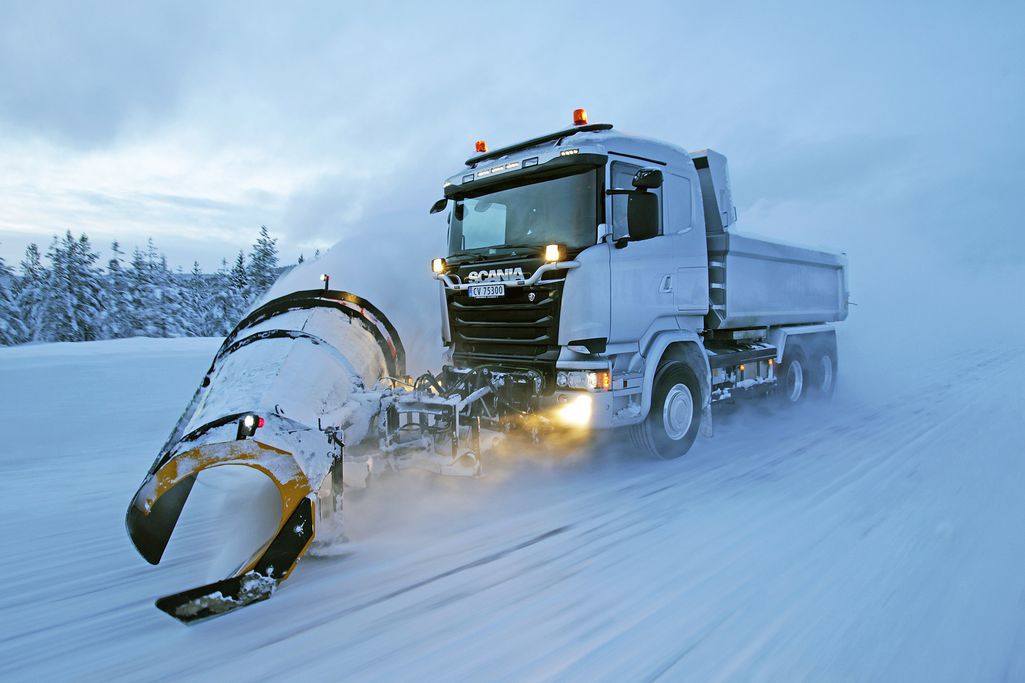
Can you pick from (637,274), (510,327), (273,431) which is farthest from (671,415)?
(273,431)

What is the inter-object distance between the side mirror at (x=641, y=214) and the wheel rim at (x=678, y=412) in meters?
1.65

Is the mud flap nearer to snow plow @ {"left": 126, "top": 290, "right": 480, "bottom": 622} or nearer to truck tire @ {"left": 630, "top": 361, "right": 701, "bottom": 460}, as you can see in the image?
snow plow @ {"left": 126, "top": 290, "right": 480, "bottom": 622}

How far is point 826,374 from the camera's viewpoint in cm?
957

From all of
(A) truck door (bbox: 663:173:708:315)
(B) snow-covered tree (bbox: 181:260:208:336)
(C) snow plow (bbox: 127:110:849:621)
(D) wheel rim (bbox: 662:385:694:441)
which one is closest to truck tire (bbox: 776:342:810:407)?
(C) snow plow (bbox: 127:110:849:621)

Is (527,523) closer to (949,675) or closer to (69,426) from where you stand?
(949,675)

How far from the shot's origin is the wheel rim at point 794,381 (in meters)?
8.62

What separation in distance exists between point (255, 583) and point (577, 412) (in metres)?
2.87

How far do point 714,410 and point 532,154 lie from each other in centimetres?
439

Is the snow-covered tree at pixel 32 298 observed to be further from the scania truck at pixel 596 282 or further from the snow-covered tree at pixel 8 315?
the scania truck at pixel 596 282

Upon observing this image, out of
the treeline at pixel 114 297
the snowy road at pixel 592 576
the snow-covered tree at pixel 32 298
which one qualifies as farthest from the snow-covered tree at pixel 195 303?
the snowy road at pixel 592 576

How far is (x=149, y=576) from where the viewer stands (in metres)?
3.43

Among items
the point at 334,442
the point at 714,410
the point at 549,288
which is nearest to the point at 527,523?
the point at 334,442

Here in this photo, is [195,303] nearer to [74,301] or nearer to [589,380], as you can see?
[74,301]

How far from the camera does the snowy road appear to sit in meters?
2.55
